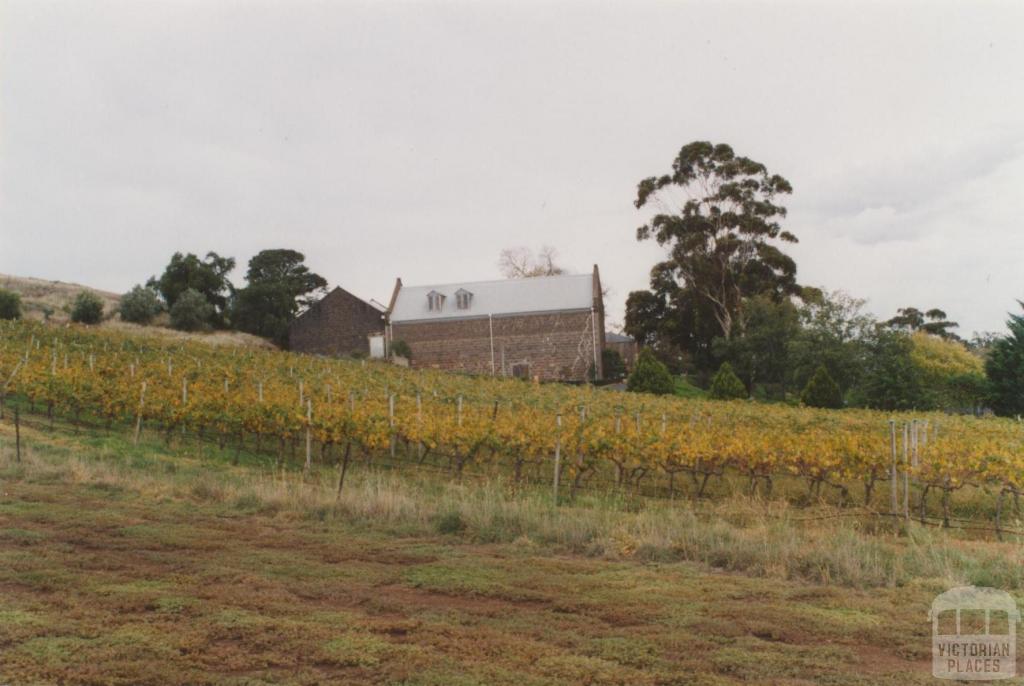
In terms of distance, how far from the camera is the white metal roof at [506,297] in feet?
162

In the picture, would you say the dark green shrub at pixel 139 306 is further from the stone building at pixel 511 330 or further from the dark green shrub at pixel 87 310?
the stone building at pixel 511 330

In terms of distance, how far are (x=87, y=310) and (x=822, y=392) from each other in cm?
4270

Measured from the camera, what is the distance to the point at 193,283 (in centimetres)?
5300

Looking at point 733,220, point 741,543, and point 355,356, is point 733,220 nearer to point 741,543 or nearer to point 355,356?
point 355,356

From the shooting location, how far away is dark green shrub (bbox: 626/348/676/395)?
37.6 m

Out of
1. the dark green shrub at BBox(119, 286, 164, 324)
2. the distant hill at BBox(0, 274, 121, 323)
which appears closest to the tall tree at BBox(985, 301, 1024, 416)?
the dark green shrub at BBox(119, 286, 164, 324)

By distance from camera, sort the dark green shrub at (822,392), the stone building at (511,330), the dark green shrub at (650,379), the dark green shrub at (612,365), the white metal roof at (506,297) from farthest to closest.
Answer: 1. the white metal roof at (506,297)
2. the dark green shrub at (612,365)
3. the stone building at (511,330)
4. the dark green shrub at (650,379)
5. the dark green shrub at (822,392)

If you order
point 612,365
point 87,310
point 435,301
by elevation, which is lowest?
point 612,365

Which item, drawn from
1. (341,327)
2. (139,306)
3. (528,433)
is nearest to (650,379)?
(341,327)

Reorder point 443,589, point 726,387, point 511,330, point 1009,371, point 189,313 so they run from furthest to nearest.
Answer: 1. point 189,313
2. point 511,330
3. point 726,387
4. point 1009,371
5. point 443,589

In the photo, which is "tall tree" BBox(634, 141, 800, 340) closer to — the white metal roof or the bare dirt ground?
the white metal roof

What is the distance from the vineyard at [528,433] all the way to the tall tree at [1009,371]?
10.6 m

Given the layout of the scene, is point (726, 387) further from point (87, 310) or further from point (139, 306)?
point (87, 310)

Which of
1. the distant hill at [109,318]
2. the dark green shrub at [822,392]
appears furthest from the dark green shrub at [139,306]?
the dark green shrub at [822,392]
